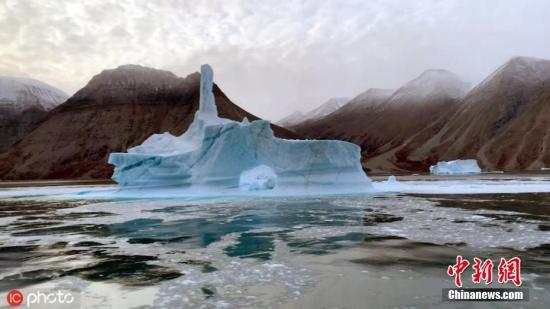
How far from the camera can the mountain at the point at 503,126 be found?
107625mm

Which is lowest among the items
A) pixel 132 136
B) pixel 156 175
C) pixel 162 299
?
pixel 162 299

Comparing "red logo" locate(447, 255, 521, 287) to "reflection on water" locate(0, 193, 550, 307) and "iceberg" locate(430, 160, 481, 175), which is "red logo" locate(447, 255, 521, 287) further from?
"iceberg" locate(430, 160, 481, 175)

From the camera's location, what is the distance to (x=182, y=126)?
365 ft

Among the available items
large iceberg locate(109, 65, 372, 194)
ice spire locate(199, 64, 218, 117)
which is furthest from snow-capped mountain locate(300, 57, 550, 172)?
ice spire locate(199, 64, 218, 117)

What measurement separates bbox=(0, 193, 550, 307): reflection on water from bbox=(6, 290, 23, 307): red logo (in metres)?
0.43

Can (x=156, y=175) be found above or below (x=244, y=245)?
above

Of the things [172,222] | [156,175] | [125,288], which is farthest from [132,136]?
[125,288]

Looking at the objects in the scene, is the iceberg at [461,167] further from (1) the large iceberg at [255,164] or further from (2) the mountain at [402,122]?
(2) the mountain at [402,122]

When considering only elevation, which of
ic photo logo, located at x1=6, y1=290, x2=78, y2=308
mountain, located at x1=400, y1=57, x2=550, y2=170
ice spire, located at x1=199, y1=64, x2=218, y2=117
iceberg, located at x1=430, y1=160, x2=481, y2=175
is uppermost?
mountain, located at x1=400, y1=57, x2=550, y2=170

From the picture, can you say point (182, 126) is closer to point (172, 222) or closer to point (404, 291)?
point (172, 222)

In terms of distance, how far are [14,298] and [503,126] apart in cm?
14055

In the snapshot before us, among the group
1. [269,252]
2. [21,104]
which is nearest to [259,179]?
[269,252]

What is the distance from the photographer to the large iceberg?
26.6m

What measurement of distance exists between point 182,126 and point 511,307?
360ft
